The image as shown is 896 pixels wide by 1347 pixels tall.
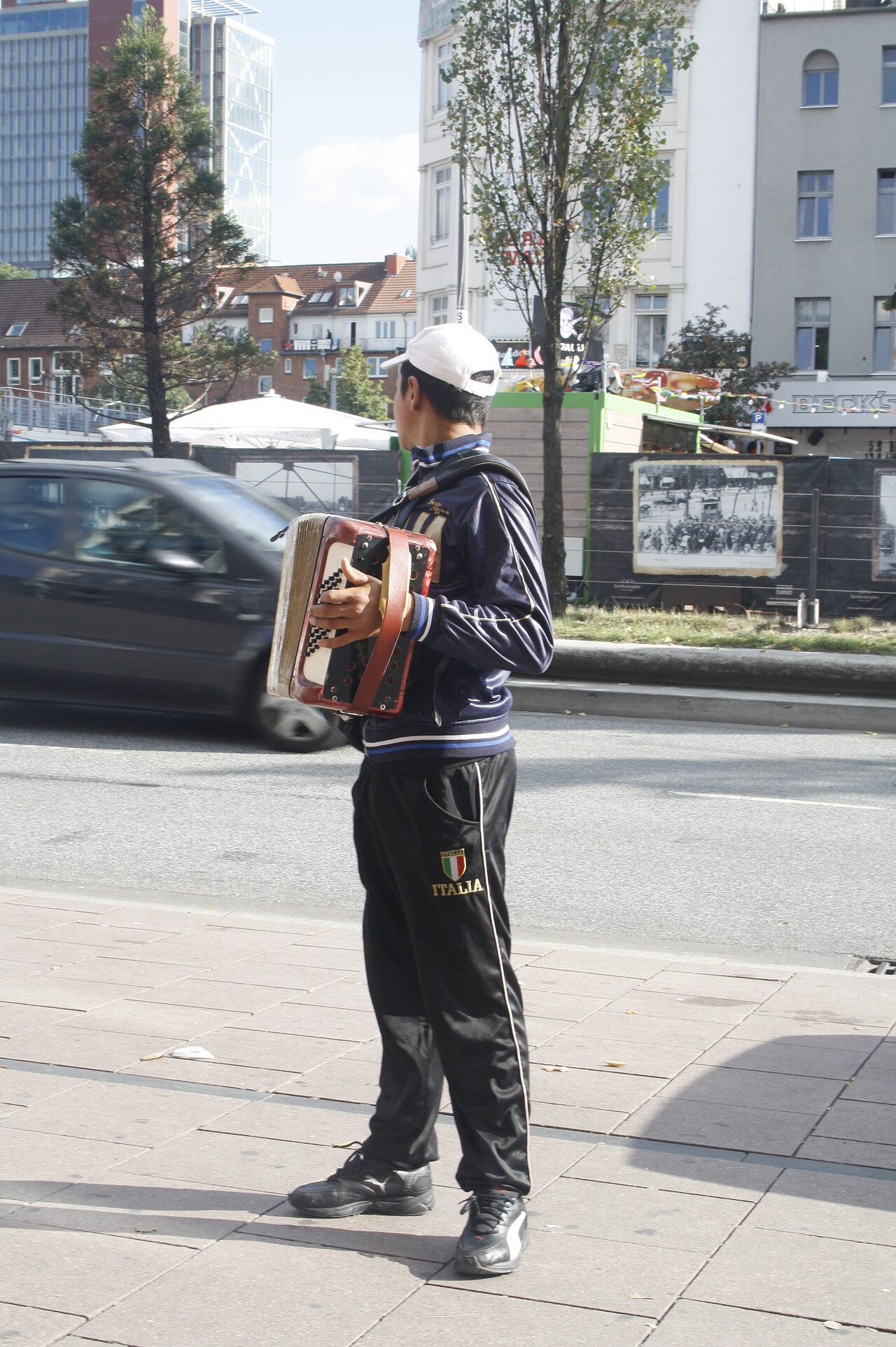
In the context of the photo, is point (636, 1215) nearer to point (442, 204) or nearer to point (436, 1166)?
point (436, 1166)

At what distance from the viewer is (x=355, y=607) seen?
2695 millimetres

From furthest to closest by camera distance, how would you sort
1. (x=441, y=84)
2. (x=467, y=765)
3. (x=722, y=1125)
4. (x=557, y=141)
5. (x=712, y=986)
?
(x=441, y=84) → (x=557, y=141) → (x=712, y=986) → (x=722, y=1125) → (x=467, y=765)

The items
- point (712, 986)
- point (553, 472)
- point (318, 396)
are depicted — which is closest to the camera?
point (712, 986)

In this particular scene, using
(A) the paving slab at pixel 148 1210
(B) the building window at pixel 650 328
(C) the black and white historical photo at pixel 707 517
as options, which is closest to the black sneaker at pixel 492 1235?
(A) the paving slab at pixel 148 1210

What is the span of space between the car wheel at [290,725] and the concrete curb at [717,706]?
2.79 m

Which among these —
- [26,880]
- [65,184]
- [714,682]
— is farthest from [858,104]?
[65,184]

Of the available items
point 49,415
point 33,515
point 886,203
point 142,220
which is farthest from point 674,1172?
point 49,415

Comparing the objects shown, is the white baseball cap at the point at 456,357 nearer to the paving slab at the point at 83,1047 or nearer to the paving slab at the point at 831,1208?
the paving slab at the point at 831,1208

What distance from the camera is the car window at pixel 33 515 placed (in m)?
10.1

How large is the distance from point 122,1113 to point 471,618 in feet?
5.40

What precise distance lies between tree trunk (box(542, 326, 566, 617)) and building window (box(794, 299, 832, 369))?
91.7ft

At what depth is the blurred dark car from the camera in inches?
383

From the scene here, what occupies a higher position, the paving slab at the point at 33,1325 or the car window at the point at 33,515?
the car window at the point at 33,515

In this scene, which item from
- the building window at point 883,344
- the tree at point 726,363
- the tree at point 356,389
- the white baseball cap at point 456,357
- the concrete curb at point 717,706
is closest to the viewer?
the white baseball cap at point 456,357
